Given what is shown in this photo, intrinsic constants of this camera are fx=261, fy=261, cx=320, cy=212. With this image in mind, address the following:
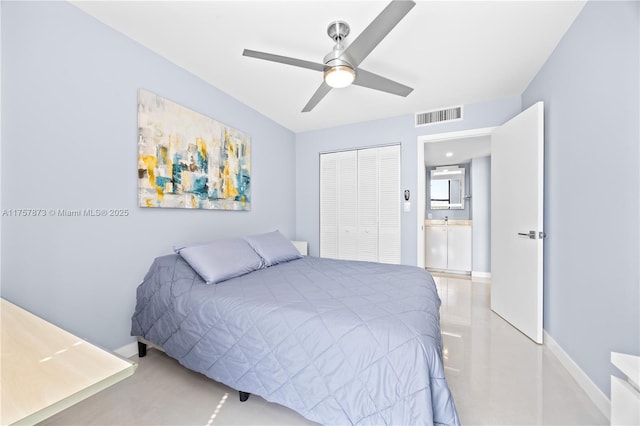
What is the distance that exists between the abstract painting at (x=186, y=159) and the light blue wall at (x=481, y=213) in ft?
13.8

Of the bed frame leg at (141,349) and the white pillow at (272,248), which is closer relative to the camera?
the bed frame leg at (141,349)

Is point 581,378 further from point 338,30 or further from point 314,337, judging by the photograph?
point 338,30

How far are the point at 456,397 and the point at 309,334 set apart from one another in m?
1.10

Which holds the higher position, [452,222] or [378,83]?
[378,83]

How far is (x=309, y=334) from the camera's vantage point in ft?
4.26

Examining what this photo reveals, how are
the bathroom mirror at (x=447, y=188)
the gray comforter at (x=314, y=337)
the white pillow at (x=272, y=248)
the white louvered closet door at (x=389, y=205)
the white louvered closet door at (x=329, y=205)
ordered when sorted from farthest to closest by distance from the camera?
the bathroom mirror at (x=447, y=188) < the white louvered closet door at (x=329, y=205) < the white louvered closet door at (x=389, y=205) < the white pillow at (x=272, y=248) < the gray comforter at (x=314, y=337)

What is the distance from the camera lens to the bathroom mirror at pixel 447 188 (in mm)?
5594

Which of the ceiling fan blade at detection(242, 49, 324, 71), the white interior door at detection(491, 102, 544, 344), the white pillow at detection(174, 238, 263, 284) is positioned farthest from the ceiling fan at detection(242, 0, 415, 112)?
the white pillow at detection(174, 238, 263, 284)

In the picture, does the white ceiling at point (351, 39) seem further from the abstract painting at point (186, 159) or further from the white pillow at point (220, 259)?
the white pillow at point (220, 259)

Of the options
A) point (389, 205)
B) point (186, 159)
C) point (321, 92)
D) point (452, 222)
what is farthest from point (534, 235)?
point (186, 159)

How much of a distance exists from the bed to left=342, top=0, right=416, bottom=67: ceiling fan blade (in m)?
1.54

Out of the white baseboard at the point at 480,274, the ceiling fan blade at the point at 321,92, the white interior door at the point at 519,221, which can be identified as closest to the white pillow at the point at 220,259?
the ceiling fan blade at the point at 321,92

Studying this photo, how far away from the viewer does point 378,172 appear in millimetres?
3805

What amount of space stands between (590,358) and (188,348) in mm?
2554
